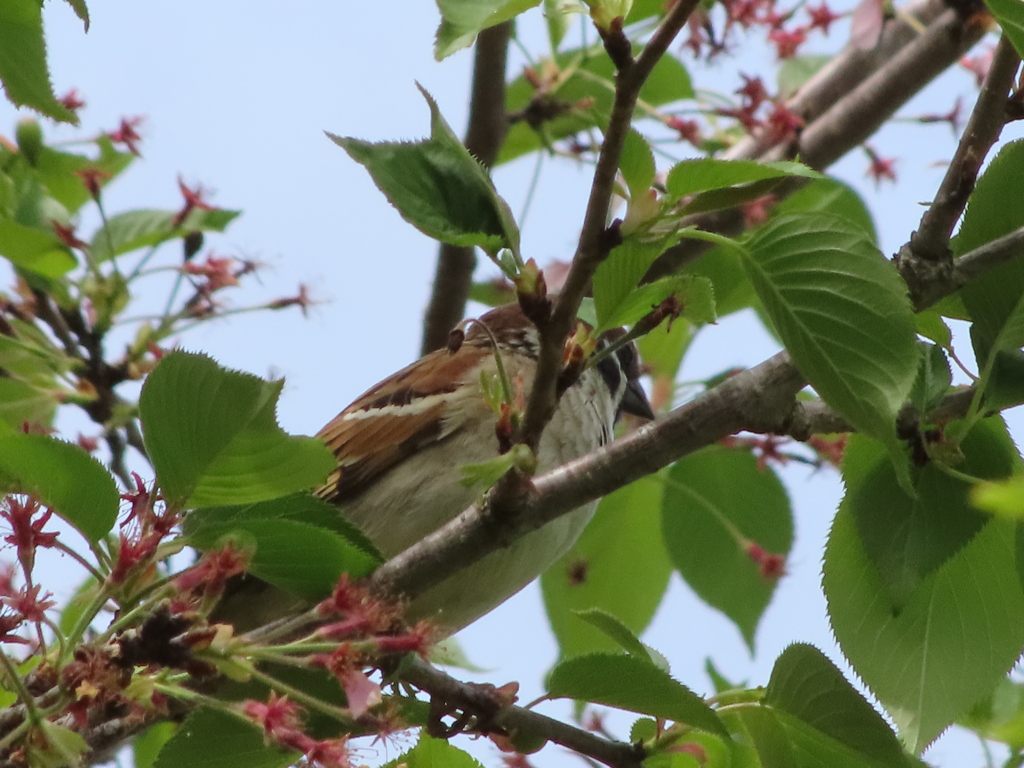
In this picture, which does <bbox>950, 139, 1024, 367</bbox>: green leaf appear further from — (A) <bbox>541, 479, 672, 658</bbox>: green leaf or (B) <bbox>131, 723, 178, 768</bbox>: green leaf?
(B) <bbox>131, 723, 178, 768</bbox>: green leaf

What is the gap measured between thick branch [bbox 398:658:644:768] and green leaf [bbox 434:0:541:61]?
41.4 inches

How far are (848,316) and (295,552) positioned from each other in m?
0.82

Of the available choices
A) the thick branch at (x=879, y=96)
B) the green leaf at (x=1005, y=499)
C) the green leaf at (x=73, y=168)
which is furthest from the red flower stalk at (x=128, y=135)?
the green leaf at (x=1005, y=499)

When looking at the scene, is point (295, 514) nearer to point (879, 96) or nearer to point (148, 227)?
point (148, 227)

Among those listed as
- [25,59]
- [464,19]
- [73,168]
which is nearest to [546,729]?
[464,19]

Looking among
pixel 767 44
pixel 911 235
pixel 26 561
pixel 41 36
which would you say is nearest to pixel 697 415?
pixel 911 235

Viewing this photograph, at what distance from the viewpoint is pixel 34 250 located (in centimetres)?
317

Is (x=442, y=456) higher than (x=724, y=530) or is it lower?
higher

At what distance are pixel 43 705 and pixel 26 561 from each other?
20 centimetres

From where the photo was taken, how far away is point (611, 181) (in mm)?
1523

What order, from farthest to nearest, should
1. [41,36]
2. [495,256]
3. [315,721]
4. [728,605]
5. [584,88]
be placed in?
1. [584,88]
2. [728,605]
3. [315,721]
4. [41,36]
5. [495,256]

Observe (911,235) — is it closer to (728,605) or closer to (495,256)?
(495,256)

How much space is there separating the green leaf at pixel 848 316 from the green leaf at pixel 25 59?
105 centimetres

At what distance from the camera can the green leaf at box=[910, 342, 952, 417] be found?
6.25ft
